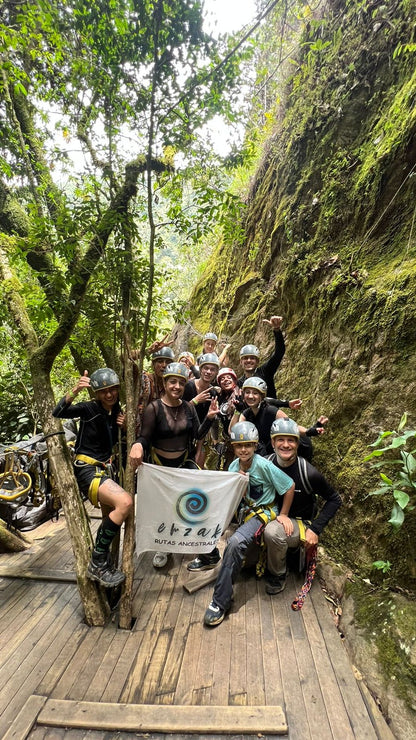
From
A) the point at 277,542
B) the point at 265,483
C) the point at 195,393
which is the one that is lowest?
the point at 277,542

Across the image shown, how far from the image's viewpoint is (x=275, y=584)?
4438mm

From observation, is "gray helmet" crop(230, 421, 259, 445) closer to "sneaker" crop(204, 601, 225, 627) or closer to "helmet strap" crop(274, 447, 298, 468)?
"helmet strap" crop(274, 447, 298, 468)

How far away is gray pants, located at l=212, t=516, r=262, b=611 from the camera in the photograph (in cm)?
404

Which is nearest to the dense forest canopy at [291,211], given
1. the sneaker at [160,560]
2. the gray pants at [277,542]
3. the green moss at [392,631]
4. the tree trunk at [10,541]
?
the green moss at [392,631]

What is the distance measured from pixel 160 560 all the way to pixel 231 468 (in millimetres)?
1744

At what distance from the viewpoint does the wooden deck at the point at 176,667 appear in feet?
9.48

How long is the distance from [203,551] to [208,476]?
1.04m

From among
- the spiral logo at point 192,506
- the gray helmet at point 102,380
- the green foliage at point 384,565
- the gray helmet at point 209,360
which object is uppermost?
the gray helmet at point 209,360

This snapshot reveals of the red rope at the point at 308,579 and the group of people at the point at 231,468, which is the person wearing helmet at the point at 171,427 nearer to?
the group of people at the point at 231,468

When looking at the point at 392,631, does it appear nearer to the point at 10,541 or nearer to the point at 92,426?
the point at 92,426

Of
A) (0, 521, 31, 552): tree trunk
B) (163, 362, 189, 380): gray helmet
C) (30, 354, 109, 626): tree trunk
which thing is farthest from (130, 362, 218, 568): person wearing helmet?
(0, 521, 31, 552): tree trunk

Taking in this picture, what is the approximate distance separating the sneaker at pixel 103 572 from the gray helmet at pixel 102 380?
2.02 metres

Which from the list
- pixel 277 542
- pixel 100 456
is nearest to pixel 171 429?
pixel 100 456

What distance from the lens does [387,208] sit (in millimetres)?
5145
